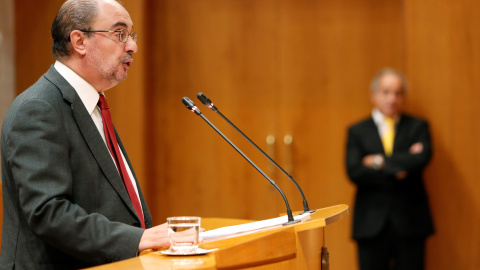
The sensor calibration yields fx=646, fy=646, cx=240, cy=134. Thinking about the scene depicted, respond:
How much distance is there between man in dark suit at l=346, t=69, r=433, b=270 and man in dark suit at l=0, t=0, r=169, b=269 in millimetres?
2562

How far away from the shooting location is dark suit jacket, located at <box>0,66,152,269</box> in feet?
6.45

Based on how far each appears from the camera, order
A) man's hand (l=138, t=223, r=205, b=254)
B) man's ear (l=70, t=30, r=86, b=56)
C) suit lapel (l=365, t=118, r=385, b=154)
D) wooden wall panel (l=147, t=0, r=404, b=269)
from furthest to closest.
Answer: wooden wall panel (l=147, t=0, r=404, b=269) < suit lapel (l=365, t=118, r=385, b=154) < man's ear (l=70, t=30, r=86, b=56) < man's hand (l=138, t=223, r=205, b=254)

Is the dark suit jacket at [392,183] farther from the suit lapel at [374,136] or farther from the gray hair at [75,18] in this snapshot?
the gray hair at [75,18]

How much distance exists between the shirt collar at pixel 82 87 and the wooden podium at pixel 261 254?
64cm

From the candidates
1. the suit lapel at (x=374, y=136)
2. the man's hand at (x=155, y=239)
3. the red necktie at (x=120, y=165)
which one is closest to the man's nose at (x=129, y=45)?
the red necktie at (x=120, y=165)

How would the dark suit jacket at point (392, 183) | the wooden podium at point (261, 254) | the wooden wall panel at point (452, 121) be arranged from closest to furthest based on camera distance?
the wooden podium at point (261, 254)
the dark suit jacket at point (392, 183)
the wooden wall panel at point (452, 121)

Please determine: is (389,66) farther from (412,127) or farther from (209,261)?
(209,261)

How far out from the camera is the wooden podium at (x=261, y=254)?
1.70m

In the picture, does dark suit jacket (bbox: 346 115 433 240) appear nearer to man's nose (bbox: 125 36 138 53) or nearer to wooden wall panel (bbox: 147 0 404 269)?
wooden wall panel (bbox: 147 0 404 269)

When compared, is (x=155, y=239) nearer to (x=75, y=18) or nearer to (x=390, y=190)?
(x=75, y=18)

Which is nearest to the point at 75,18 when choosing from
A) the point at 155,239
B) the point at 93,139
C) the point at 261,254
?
the point at 93,139

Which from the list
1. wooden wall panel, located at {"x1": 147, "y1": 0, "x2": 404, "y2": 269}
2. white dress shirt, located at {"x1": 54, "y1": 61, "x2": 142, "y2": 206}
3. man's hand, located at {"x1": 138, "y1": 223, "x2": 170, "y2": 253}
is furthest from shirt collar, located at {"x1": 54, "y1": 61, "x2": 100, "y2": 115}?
wooden wall panel, located at {"x1": 147, "y1": 0, "x2": 404, "y2": 269}

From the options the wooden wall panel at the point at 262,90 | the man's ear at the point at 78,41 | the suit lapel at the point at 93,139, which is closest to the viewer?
the suit lapel at the point at 93,139

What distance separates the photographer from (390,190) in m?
4.69
